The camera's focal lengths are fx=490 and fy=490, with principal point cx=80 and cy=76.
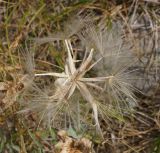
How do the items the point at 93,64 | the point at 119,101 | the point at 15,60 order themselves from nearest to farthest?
the point at 93,64
the point at 119,101
the point at 15,60

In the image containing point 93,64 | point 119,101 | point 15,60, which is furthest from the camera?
point 15,60

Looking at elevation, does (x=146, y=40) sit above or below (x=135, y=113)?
above

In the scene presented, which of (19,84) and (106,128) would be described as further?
(106,128)

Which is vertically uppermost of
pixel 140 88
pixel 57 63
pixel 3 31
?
pixel 3 31

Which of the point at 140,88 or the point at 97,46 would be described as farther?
the point at 140,88

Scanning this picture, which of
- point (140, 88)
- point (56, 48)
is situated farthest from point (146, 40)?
point (56, 48)

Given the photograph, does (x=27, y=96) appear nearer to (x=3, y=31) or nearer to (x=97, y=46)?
(x=97, y=46)

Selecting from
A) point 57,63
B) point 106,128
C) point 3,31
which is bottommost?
point 106,128

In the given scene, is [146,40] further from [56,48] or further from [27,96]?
[27,96]

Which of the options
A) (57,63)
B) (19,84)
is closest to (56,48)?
(57,63)
